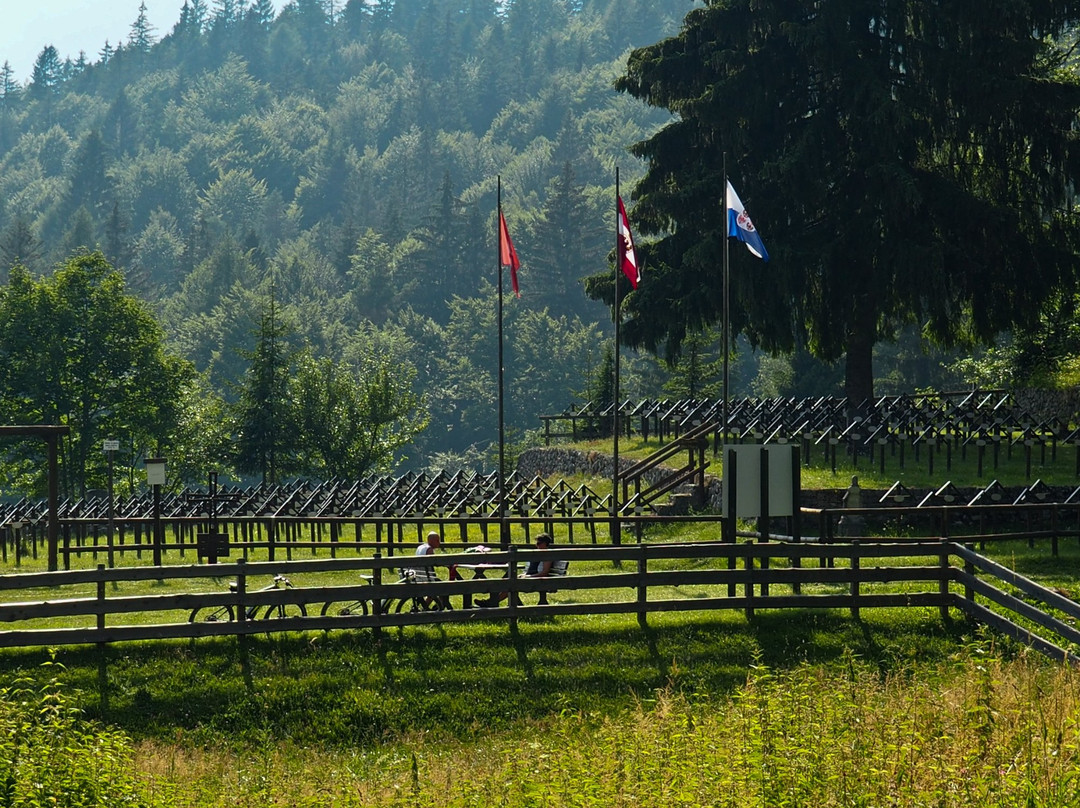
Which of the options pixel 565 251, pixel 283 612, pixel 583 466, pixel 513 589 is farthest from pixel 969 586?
pixel 565 251

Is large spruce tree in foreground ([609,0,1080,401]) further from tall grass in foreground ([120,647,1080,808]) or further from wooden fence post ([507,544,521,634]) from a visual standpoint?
tall grass in foreground ([120,647,1080,808])

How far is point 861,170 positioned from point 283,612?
23214mm

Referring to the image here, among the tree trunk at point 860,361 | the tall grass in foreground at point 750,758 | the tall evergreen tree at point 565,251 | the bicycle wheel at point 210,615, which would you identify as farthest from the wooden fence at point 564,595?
the tall evergreen tree at point 565,251

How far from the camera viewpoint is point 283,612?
1831 centimetres

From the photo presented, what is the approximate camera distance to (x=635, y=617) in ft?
63.1

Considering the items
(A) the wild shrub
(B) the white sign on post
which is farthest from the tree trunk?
(A) the wild shrub

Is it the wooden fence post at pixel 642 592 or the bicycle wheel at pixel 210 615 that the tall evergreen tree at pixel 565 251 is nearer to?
the bicycle wheel at pixel 210 615

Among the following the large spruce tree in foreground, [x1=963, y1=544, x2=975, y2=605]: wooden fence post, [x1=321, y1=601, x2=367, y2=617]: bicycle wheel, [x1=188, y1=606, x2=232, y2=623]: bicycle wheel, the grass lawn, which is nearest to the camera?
the grass lawn

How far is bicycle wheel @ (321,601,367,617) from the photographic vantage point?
18469mm

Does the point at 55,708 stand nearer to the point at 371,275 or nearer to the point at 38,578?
the point at 38,578

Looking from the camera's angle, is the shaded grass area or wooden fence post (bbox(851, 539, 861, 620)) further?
wooden fence post (bbox(851, 539, 861, 620))

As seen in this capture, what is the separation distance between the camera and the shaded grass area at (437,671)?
52.7 feet

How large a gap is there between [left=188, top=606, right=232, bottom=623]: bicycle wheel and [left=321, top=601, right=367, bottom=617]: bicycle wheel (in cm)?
128

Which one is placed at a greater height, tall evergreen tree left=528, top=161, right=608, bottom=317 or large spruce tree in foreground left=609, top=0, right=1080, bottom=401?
tall evergreen tree left=528, top=161, right=608, bottom=317
